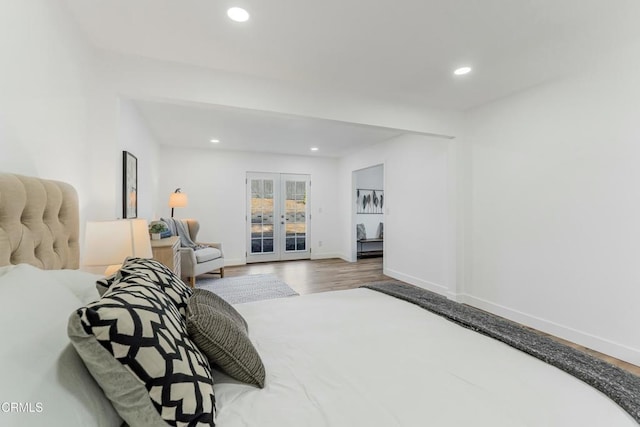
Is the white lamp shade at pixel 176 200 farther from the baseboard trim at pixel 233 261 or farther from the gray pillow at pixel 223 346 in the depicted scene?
the gray pillow at pixel 223 346

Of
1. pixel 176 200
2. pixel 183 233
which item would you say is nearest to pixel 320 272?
pixel 183 233

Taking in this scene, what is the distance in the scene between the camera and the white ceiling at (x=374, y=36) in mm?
1827

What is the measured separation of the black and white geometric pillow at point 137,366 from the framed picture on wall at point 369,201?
6717 millimetres

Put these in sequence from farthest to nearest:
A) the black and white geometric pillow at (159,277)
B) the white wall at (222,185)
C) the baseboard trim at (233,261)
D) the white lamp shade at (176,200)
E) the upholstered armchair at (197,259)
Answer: the baseboard trim at (233,261) < the white wall at (222,185) < the white lamp shade at (176,200) < the upholstered armchair at (197,259) < the black and white geometric pillow at (159,277)

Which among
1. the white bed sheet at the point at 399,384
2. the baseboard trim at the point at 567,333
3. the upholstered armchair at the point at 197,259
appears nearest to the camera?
the white bed sheet at the point at 399,384

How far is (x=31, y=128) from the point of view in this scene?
1.43 meters

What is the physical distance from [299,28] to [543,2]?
1.54 m

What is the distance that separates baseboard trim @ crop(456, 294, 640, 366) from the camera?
2.34 metres

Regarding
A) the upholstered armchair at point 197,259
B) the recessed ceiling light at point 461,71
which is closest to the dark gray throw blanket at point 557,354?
the recessed ceiling light at point 461,71

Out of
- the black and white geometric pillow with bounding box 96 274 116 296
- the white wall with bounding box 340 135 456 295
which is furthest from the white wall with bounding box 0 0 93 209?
the white wall with bounding box 340 135 456 295

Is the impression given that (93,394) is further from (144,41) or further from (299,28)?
(144,41)

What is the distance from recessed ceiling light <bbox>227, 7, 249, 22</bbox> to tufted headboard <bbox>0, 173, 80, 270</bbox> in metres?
1.45

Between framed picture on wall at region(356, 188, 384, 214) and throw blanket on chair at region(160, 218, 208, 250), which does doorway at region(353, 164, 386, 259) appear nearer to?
framed picture on wall at region(356, 188, 384, 214)

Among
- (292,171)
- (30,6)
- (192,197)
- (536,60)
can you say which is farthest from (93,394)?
(292,171)
